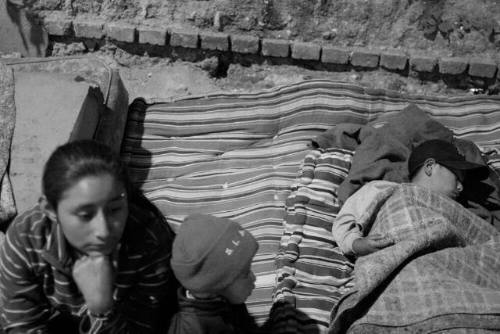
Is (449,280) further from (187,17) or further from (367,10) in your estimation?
(187,17)

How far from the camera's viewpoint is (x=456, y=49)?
457cm

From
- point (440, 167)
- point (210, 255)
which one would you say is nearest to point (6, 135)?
point (210, 255)

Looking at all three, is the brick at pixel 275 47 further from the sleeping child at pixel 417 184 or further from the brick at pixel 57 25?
the sleeping child at pixel 417 184

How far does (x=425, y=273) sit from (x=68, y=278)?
4.80 ft

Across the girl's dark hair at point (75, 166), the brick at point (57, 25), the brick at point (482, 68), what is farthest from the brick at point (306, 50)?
the girl's dark hair at point (75, 166)

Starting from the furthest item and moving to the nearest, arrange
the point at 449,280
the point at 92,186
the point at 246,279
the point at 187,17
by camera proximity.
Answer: the point at 187,17, the point at 449,280, the point at 246,279, the point at 92,186

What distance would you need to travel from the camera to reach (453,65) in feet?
14.8

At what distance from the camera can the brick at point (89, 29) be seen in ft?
14.9

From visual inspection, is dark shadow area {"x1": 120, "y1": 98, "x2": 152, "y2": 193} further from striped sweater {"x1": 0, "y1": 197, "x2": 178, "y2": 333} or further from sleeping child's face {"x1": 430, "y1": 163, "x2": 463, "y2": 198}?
sleeping child's face {"x1": 430, "y1": 163, "x2": 463, "y2": 198}

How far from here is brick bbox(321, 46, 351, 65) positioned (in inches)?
177

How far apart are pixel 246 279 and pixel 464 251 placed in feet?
3.90

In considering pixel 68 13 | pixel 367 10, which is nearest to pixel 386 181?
pixel 367 10

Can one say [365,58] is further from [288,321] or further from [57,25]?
[288,321]

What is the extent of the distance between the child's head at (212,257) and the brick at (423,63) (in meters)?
2.71
